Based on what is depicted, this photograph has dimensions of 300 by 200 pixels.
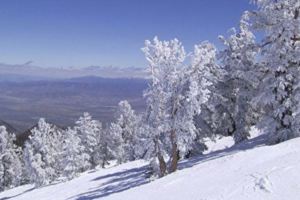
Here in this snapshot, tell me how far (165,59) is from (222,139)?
2527 cm

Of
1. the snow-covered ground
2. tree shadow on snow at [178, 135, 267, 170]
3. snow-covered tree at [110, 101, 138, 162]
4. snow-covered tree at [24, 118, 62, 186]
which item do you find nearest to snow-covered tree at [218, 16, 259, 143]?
tree shadow on snow at [178, 135, 267, 170]

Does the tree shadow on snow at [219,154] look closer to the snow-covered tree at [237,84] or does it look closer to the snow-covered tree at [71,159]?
the snow-covered tree at [237,84]

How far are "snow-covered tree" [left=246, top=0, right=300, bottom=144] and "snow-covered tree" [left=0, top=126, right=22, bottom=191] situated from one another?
214 feet

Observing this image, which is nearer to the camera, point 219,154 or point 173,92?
point 173,92

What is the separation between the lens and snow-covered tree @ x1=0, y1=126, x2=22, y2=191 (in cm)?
8269

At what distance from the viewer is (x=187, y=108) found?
28219 millimetres

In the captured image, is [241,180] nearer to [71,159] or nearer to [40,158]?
[71,159]

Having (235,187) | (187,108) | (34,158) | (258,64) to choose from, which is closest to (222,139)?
(258,64)

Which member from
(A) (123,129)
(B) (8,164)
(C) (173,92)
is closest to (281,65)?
(C) (173,92)

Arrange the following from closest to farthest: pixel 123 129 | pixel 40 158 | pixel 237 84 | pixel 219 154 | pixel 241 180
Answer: pixel 241 180 → pixel 219 154 → pixel 237 84 → pixel 40 158 → pixel 123 129

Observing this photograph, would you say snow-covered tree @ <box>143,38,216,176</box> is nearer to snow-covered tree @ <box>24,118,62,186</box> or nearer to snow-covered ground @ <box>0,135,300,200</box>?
snow-covered ground @ <box>0,135,300,200</box>

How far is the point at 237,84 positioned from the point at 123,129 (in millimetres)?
41709

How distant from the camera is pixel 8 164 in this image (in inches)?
3383

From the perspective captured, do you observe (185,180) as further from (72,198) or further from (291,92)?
(72,198)
